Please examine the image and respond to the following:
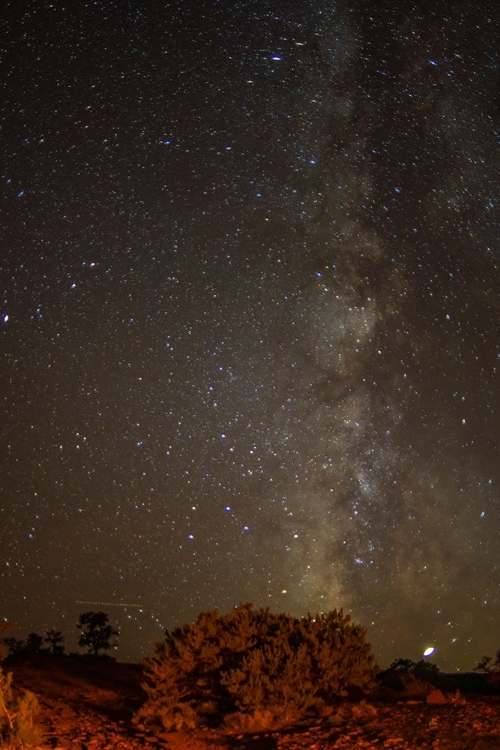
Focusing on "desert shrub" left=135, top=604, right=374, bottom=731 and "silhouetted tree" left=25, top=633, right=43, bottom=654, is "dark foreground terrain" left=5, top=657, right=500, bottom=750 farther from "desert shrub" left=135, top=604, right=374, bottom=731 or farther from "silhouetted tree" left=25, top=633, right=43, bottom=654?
"silhouetted tree" left=25, top=633, right=43, bottom=654

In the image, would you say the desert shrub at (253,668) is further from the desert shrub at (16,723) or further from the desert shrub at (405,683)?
the desert shrub at (16,723)

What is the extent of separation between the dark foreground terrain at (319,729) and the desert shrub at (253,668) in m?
0.45

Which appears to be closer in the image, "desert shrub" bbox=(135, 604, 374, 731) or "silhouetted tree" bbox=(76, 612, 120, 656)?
"desert shrub" bbox=(135, 604, 374, 731)

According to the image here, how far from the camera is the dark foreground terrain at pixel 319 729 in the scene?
729cm

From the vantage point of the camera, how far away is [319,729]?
7.90 metres

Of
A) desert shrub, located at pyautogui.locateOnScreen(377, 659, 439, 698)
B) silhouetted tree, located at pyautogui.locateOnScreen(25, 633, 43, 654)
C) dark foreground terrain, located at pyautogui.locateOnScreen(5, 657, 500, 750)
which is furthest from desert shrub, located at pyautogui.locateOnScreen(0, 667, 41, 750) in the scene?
silhouetted tree, located at pyautogui.locateOnScreen(25, 633, 43, 654)

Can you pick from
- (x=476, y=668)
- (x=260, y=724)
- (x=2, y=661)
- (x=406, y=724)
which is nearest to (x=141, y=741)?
(x=260, y=724)

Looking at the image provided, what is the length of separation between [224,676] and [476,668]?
1223 cm

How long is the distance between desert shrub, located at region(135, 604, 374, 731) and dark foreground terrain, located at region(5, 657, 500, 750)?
450 mm

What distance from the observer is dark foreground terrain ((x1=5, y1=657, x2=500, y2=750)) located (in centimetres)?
729

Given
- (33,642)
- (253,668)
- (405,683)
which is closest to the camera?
(253,668)

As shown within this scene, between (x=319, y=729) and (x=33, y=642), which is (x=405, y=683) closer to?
(x=319, y=729)

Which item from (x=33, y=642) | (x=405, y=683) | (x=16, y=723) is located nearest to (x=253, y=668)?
(x=16, y=723)

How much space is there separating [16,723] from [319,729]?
12.5 ft
